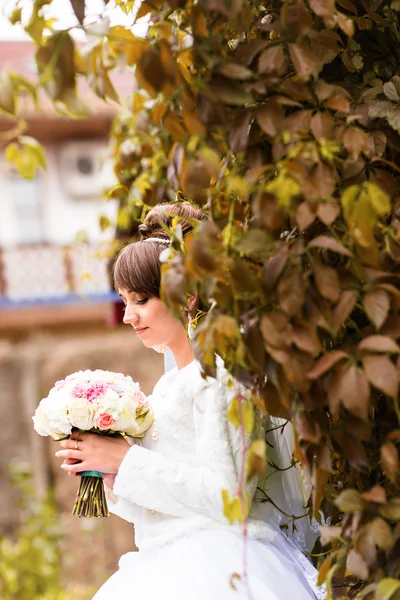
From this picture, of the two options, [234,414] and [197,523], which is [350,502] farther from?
[197,523]

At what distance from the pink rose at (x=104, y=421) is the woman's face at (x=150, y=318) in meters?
0.25

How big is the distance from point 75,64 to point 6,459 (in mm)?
6071

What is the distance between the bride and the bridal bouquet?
40mm

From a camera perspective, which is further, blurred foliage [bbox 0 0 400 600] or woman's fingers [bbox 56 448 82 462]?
woman's fingers [bbox 56 448 82 462]

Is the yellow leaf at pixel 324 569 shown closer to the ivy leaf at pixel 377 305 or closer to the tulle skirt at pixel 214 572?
the tulle skirt at pixel 214 572

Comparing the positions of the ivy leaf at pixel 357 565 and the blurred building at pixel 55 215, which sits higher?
the ivy leaf at pixel 357 565

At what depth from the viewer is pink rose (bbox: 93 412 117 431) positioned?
6.56 feet

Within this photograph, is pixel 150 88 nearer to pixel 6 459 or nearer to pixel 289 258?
pixel 289 258

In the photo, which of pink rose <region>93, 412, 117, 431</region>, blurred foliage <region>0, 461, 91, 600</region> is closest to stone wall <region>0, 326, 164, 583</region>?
blurred foliage <region>0, 461, 91, 600</region>

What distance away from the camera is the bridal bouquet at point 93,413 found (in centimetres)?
201

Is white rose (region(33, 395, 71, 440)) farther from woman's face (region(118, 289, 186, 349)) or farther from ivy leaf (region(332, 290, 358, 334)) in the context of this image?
ivy leaf (region(332, 290, 358, 334))

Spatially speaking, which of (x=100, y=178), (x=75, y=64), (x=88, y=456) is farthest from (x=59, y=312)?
(x=75, y=64)

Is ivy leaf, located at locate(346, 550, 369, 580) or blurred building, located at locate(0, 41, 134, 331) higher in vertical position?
ivy leaf, located at locate(346, 550, 369, 580)

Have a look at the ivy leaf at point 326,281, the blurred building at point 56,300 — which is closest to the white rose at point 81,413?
the ivy leaf at point 326,281
